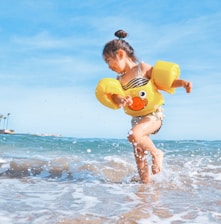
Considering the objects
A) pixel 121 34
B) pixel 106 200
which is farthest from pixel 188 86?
pixel 106 200

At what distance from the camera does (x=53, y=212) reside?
10.00 feet

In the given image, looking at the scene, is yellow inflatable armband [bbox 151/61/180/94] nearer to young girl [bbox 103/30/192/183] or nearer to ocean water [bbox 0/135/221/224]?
young girl [bbox 103/30/192/183]

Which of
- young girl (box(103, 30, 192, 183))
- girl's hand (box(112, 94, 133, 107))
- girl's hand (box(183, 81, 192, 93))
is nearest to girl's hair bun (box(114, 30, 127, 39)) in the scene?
young girl (box(103, 30, 192, 183))

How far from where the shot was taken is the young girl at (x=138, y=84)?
4844 millimetres

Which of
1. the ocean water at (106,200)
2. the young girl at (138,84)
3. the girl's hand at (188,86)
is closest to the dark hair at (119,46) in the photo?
the young girl at (138,84)

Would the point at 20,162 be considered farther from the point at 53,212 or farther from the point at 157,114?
the point at 53,212

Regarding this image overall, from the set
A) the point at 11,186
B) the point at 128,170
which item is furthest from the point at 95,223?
the point at 128,170

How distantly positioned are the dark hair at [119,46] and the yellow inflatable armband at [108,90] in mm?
368

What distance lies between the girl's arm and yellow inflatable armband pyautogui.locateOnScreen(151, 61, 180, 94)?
0.05 meters

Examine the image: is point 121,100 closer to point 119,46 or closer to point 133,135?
point 133,135

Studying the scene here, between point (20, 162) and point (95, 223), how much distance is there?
4672 mm

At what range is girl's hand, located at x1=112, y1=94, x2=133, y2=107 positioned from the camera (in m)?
4.50

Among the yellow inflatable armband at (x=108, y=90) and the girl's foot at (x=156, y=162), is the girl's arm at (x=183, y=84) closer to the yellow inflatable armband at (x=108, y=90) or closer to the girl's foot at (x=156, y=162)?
the yellow inflatable armband at (x=108, y=90)

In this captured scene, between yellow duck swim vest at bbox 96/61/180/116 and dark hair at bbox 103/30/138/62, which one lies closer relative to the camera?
yellow duck swim vest at bbox 96/61/180/116
